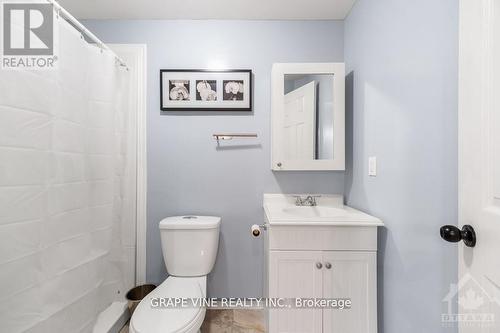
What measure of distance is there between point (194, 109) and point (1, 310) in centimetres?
144

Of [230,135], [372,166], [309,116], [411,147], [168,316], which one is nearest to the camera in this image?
[411,147]

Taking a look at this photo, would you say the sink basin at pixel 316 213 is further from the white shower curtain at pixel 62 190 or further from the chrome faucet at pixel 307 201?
the white shower curtain at pixel 62 190

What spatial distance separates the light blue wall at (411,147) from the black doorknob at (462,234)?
163 millimetres

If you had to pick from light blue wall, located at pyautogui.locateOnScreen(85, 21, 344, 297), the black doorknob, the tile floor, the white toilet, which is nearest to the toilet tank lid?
the white toilet

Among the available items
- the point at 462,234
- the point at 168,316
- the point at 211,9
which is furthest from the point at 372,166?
the point at 211,9

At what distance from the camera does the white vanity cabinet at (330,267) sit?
125 cm

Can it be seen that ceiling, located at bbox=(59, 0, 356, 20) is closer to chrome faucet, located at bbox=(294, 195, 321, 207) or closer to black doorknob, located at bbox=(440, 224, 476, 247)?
chrome faucet, located at bbox=(294, 195, 321, 207)

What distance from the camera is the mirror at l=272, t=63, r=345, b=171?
1.66 meters

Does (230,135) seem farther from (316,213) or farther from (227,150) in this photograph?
(316,213)

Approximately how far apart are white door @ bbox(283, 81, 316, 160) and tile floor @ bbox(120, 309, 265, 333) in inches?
45.7

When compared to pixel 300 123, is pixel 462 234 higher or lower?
lower

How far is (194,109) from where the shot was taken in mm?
1860

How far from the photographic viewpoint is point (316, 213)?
1688mm

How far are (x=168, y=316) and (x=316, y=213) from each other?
106 centimetres
